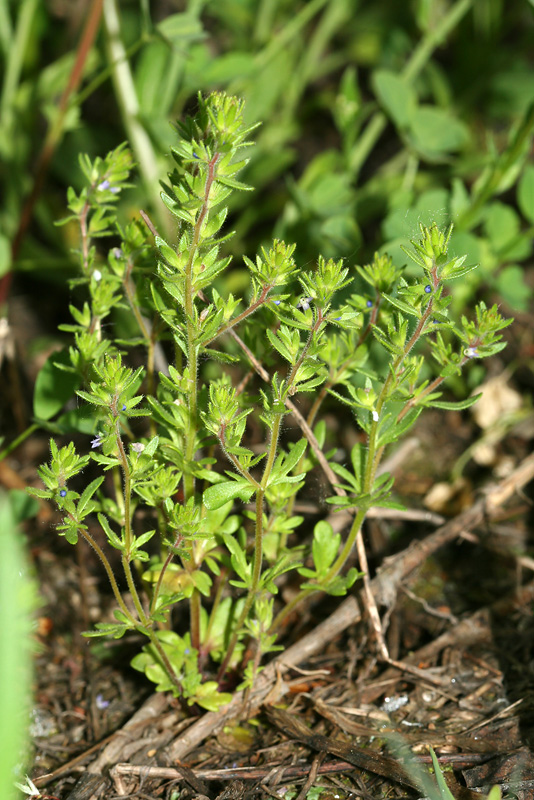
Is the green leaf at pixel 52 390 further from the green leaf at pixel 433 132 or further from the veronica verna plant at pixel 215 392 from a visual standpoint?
the green leaf at pixel 433 132

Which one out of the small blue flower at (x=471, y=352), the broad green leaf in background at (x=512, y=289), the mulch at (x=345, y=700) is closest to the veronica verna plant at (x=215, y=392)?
the small blue flower at (x=471, y=352)

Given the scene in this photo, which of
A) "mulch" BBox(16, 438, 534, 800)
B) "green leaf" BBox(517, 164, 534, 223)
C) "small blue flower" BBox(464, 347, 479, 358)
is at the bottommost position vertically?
"mulch" BBox(16, 438, 534, 800)

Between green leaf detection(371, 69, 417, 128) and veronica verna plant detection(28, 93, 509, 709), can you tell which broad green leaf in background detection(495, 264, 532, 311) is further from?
veronica verna plant detection(28, 93, 509, 709)

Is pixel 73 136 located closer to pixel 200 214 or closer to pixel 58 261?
pixel 58 261

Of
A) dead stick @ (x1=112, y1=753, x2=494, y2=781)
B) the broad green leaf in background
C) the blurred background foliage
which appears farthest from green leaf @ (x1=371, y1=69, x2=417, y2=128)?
dead stick @ (x1=112, y1=753, x2=494, y2=781)

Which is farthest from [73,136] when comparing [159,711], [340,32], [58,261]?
[159,711]

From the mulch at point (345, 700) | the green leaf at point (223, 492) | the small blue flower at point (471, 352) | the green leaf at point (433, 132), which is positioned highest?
the small blue flower at point (471, 352)
